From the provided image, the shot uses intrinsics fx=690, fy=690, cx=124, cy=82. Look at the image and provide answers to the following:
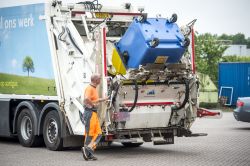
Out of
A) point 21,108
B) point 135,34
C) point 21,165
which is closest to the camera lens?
point 21,165

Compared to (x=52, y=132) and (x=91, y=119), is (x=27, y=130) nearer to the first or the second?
(x=52, y=132)

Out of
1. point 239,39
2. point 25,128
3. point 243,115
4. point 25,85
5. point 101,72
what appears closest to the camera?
point 101,72

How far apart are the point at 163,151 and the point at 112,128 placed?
1873 millimetres

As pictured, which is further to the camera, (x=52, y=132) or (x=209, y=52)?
(x=209, y=52)

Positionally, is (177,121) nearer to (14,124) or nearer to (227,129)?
(14,124)

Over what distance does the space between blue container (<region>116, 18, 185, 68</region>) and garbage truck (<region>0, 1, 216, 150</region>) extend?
0.8 inches

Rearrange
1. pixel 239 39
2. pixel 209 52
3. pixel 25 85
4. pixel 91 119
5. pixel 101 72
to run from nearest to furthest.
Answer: pixel 91 119 < pixel 101 72 < pixel 25 85 < pixel 209 52 < pixel 239 39

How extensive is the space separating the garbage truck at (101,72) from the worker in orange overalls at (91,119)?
1.26ft

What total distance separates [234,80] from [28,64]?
21.7 meters

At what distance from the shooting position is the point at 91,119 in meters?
13.6

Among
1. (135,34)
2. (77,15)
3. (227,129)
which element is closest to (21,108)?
(77,15)

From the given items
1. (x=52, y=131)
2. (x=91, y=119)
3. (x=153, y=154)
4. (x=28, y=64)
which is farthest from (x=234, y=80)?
(x=91, y=119)

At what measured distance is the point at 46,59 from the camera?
1572 centimetres

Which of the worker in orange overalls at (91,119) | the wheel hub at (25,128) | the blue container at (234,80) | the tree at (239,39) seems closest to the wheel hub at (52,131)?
the wheel hub at (25,128)
